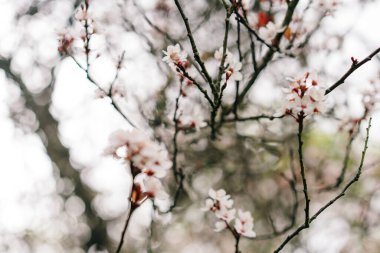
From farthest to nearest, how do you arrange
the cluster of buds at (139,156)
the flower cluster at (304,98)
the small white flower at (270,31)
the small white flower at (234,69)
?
the small white flower at (270,31) < the small white flower at (234,69) < the flower cluster at (304,98) < the cluster of buds at (139,156)

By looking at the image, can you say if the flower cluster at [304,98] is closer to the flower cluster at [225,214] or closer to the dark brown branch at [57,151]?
the flower cluster at [225,214]

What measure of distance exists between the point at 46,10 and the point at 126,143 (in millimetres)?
3347

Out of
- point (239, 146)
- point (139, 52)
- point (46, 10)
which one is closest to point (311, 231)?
point (239, 146)

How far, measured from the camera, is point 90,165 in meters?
5.16

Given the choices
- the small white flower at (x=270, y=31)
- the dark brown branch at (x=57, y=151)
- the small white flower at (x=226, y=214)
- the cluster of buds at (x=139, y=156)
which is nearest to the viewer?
the cluster of buds at (x=139, y=156)

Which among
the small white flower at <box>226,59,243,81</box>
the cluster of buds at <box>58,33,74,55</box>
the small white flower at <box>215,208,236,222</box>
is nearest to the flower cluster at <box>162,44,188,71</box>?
the small white flower at <box>226,59,243,81</box>

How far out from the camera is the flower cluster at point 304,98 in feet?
4.50

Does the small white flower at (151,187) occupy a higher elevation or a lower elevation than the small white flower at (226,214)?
higher

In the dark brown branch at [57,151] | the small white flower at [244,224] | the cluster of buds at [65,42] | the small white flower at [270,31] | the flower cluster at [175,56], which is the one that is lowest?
the dark brown branch at [57,151]

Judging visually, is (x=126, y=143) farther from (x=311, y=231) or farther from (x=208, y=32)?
(x=311, y=231)

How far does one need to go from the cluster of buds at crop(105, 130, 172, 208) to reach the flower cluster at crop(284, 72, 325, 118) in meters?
0.58

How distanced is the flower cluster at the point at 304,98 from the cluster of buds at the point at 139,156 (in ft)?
1.91

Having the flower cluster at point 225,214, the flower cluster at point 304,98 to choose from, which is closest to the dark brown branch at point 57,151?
the flower cluster at point 225,214

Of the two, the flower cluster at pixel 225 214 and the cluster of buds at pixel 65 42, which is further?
the cluster of buds at pixel 65 42
